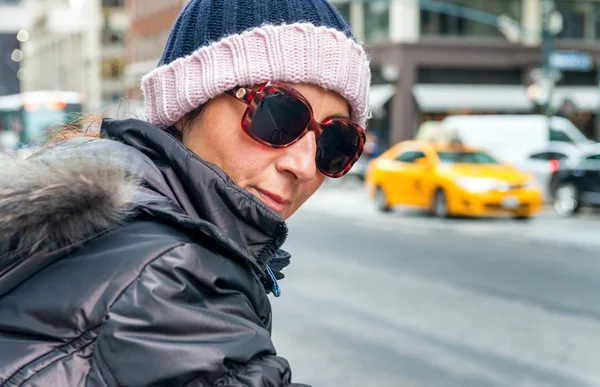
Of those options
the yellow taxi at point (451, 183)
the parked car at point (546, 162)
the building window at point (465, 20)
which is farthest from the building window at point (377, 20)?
the yellow taxi at point (451, 183)

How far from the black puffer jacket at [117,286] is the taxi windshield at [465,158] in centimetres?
1739

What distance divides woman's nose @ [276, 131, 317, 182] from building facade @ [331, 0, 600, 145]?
125ft

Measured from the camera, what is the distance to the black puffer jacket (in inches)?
45.0

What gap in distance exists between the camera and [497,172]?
17.8 m

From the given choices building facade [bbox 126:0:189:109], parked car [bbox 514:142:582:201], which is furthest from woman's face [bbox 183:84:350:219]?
building facade [bbox 126:0:189:109]

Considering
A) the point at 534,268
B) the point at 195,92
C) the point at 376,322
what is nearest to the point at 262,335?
the point at 195,92

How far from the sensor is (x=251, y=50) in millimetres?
1564

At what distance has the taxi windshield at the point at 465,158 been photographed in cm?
1852

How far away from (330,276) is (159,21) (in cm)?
4136

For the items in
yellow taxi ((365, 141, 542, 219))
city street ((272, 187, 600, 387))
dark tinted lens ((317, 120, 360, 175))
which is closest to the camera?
dark tinted lens ((317, 120, 360, 175))

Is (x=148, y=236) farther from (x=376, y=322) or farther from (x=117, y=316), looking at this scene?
(x=376, y=322)

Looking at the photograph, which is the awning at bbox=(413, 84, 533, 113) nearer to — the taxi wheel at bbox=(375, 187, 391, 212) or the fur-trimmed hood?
the taxi wheel at bbox=(375, 187, 391, 212)

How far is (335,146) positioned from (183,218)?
532 mm

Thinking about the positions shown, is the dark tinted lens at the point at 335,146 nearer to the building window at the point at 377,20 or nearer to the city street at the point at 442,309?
the city street at the point at 442,309
